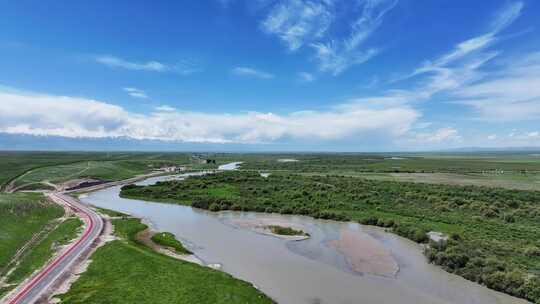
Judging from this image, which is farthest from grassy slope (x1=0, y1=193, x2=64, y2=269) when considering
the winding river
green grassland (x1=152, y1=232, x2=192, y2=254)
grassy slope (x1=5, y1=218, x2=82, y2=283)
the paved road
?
the winding river

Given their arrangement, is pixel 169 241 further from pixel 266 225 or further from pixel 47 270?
pixel 266 225

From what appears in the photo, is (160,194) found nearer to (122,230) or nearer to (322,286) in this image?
(122,230)

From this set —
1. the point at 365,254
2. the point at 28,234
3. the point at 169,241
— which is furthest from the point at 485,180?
the point at 28,234

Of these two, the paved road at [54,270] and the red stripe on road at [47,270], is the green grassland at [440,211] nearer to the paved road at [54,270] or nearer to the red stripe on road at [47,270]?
the paved road at [54,270]

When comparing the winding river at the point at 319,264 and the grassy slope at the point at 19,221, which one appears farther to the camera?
the grassy slope at the point at 19,221

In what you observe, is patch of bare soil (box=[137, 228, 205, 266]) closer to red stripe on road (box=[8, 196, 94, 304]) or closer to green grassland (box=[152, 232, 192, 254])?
green grassland (box=[152, 232, 192, 254])

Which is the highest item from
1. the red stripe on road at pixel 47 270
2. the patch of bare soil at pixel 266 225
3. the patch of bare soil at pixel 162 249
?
the red stripe on road at pixel 47 270

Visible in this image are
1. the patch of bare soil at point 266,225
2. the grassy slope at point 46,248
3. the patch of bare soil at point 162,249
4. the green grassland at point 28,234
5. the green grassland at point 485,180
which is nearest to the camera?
the grassy slope at point 46,248

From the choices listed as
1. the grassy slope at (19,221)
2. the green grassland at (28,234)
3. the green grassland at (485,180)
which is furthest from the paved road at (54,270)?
the green grassland at (485,180)

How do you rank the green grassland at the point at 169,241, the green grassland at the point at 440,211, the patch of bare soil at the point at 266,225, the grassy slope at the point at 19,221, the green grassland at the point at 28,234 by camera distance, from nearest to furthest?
the green grassland at the point at 28,234 → the green grassland at the point at 440,211 → the grassy slope at the point at 19,221 → the green grassland at the point at 169,241 → the patch of bare soil at the point at 266,225
